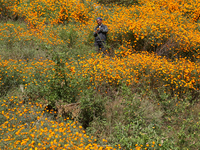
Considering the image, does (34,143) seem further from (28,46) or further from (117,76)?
(28,46)

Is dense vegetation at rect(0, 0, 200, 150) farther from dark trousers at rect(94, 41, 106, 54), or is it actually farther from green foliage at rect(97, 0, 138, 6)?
green foliage at rect(97, 0, 138, 6)

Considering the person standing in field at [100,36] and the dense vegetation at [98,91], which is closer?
the dense vegetation at [98,91]

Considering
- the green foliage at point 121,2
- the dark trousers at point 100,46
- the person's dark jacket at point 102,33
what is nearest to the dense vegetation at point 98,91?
the dark trousers at point 100,46

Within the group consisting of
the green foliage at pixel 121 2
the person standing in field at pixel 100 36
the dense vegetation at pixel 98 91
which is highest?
the green foliage at pixel 121 2

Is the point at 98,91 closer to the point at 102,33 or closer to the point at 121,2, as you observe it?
the point at 102,33

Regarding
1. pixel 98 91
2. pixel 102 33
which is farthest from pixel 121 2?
pixel 98 91

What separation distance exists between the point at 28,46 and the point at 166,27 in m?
5.49

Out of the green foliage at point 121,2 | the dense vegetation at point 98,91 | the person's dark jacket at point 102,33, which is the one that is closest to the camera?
the dense vegetation at point 98,91

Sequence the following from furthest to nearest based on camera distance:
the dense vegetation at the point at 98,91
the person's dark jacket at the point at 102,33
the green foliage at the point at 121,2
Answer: the green foliage at the point at 121,2, the person's dark jacket at the point at 102,33, the dense vegetation at the point at 98,91

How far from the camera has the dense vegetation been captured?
3.60m

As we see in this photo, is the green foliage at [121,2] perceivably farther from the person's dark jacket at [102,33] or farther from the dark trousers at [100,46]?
the dark trousers at [100,46]

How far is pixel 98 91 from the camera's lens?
4777 millimetres

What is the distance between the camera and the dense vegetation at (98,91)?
11.8 ft

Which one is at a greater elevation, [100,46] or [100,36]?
[100,36]
